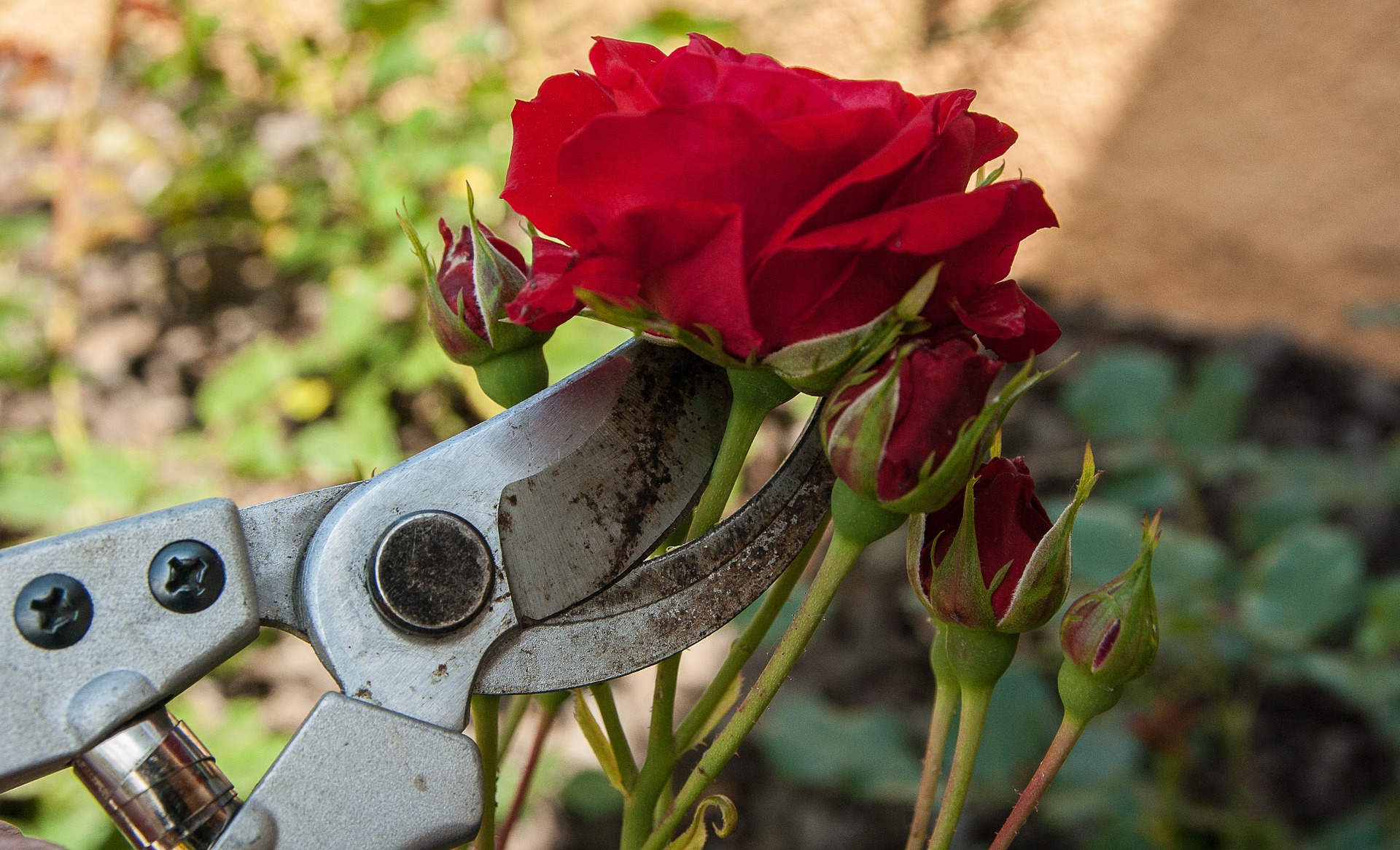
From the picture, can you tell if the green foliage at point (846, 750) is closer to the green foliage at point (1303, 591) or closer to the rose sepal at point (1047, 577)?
the green foliage at point (1303, 591)

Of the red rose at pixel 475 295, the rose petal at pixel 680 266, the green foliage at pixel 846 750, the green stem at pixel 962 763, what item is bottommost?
the green foliage at pixel 846 750

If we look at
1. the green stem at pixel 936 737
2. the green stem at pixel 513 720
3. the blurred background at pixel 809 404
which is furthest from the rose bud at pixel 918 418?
the blurred background at pixel 809 404

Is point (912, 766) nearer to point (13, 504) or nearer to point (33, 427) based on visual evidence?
point (13, 504)

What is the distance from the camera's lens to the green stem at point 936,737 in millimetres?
438

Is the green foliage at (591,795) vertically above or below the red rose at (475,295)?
below

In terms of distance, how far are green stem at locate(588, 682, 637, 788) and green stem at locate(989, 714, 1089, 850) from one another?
14 centimetres

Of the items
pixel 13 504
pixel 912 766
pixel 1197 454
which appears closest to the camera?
pixel 912 766

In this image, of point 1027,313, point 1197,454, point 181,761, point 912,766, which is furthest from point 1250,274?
point 181,761

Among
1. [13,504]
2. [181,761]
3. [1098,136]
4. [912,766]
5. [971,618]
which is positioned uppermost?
[13,504]

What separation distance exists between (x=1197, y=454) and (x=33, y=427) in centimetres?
163

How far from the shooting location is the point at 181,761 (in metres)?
0.38

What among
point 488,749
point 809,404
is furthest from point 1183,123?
point 488,749

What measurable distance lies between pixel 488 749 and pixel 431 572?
8 cm

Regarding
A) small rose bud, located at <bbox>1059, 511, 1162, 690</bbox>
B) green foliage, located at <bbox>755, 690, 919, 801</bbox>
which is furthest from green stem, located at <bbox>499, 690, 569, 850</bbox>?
green foliage, located at <bbox>755, 690, 919, 801</bbox>
